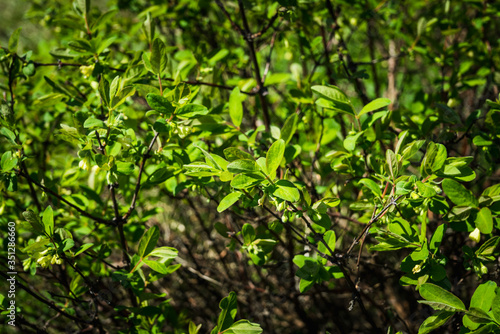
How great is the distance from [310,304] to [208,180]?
4.45 feet

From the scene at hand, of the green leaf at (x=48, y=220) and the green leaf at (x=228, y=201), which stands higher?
the green leaf at (x=228, y=201)

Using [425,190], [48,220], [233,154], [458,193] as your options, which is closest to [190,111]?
[233,154]

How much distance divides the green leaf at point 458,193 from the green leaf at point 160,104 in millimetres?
819

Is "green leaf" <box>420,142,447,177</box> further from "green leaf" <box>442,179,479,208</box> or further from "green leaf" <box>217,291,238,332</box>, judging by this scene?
"green leaf" <box>217,291,238,332</box>

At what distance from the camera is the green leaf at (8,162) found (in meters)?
1.16

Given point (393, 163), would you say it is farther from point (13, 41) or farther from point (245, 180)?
point (13, 41)

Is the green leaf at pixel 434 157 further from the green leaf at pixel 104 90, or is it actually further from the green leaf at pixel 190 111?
the green leaf at pixel 104 90

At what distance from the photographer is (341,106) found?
1242 mm

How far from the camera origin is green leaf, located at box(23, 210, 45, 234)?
3.76 feet

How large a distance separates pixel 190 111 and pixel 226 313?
2.07ft

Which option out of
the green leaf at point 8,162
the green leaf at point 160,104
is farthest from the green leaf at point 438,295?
the green leaf at point 8,162

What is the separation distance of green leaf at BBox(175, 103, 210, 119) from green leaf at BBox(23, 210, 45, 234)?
56 centimetres

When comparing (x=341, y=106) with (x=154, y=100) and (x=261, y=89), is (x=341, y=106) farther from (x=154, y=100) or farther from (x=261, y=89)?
(x=154, y=100)

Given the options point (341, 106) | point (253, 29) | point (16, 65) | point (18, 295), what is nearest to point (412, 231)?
point (341, 106)
